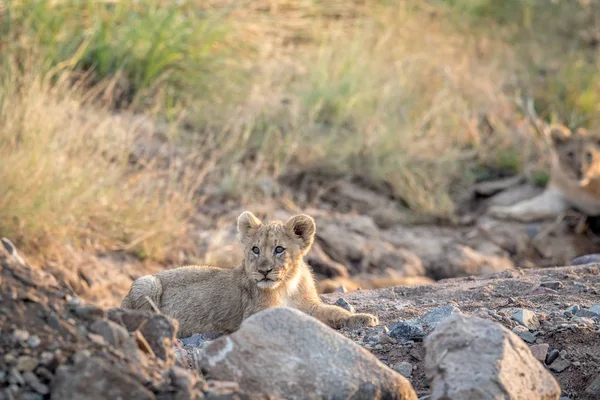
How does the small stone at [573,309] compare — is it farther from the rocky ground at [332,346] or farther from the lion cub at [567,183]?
the lion cub at [567,183]

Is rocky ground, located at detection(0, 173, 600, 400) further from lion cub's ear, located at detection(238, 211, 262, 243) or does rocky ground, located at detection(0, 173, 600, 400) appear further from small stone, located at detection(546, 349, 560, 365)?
lion cub's ear, located at detection(238, 211, 262, 243)

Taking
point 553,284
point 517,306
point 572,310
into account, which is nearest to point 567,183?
point 553,284

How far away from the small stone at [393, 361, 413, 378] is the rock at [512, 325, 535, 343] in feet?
2.18

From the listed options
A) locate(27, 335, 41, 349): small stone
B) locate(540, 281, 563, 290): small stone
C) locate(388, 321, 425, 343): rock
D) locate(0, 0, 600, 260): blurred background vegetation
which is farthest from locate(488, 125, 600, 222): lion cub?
locate(27, 335, 41, 349): small stone

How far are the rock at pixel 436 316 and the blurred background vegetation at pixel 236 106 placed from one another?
A: 13.9 feet

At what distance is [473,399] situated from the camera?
375cm

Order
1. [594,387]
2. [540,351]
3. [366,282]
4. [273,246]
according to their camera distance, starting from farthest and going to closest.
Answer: [366,282]
[273,246]
[540,351]
[594,387]

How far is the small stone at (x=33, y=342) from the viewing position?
344cm

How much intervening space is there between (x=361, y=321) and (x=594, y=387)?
140cm

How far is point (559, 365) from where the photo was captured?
471cm

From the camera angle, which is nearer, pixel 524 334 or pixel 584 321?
pixel 524 334

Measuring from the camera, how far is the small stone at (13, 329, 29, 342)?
345 centimetres

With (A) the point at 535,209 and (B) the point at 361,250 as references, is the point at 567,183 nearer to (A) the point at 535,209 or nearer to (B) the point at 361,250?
(A) the point at 535,209

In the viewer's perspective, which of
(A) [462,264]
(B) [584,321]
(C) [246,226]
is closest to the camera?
(B) [584,321]
